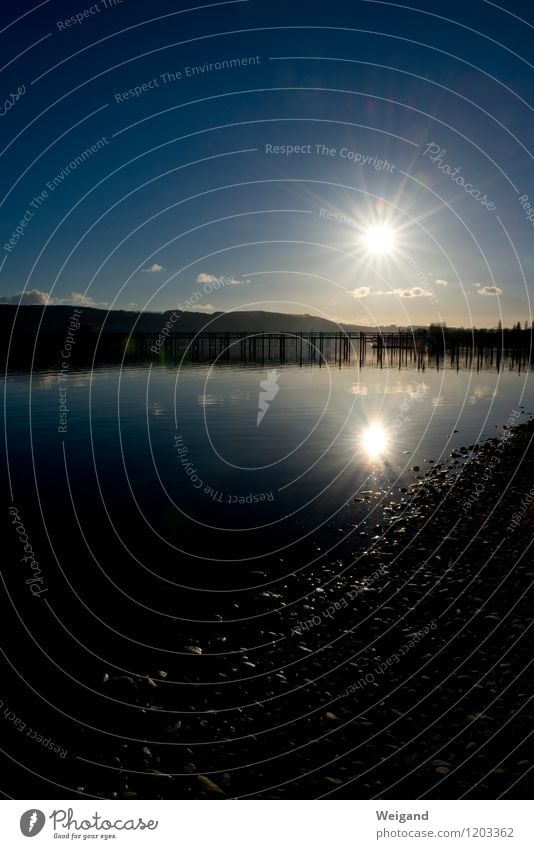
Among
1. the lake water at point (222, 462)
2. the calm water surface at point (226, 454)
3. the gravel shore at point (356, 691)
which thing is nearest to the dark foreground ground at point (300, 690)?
the gravel shore at point (356, 691)

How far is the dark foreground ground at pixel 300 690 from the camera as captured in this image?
7164mm

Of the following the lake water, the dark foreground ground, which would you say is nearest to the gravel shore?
the dark foreground ground

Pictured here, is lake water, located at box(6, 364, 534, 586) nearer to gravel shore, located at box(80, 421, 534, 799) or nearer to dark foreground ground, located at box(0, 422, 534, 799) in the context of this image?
dark foreground ground, located at box(0, 422, 534, 799)

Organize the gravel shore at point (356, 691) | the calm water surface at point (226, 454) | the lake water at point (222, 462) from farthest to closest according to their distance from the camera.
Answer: the calm water surface at point (226, 454) < the lake water at point (222, 462) < the gravel shore at point (356, 691)

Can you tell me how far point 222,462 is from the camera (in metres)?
26.2

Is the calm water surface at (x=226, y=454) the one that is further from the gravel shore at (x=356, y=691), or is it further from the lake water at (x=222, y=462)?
the gravel shore at (x=356, y=691)

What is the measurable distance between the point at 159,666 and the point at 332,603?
3708 millimetres

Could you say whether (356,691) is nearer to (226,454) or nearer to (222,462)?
(222,462)

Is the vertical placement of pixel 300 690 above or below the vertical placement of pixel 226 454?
below

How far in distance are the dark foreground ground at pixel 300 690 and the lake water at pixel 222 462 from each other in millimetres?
2200

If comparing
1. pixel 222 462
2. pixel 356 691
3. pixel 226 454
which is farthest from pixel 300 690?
pixel 226 454

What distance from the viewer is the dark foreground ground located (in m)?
7.16

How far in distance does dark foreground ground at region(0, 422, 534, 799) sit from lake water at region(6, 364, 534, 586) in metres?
2.20

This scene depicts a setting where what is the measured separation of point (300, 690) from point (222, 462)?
17.6m
